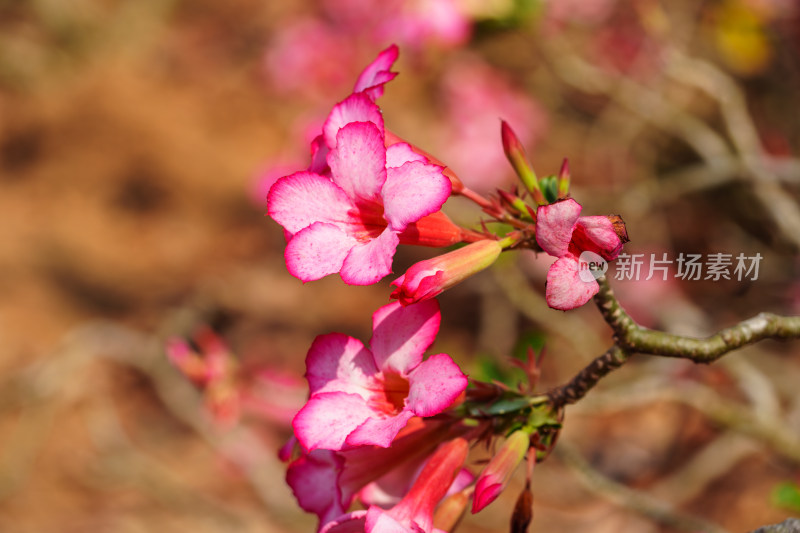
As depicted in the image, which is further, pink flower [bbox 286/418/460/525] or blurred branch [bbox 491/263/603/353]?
blurred branch [bbox 491/263/603/353]

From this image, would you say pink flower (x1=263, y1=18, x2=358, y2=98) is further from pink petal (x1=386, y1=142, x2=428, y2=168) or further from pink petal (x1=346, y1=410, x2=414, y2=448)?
pink petal (x1=346, y1=410, x2=414, y2=448)

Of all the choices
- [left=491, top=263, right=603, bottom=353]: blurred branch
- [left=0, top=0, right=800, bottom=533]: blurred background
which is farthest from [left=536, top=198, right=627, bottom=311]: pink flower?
[left=491, top=263, right=603, bottom=353]: blurred branch

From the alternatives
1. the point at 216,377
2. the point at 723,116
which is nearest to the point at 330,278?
the point at 216,377

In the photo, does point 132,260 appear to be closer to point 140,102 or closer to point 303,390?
point 140,102

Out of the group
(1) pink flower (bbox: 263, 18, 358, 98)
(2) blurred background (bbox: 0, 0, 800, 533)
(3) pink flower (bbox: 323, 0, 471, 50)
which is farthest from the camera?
(1) pink flower (bbox: 263, 18, 358, 98)

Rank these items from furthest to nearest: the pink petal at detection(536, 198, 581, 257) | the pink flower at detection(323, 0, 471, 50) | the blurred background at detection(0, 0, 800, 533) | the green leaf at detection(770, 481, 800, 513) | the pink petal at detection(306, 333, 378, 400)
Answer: the blurred background at detection(0, 0, 800, 533)
the pink flower at detection(323, 0, 471, 50)
the green leaf at detection(770, 481, 800, 513)
the pink petal at detection(306, 333, 378, 400)
the pink petal at detection(536, 198, 581, 257)

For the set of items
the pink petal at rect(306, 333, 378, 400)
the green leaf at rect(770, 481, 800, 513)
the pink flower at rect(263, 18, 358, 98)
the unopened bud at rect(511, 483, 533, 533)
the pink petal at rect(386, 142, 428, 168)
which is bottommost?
the green leaf at rect(770, 481, 800, 513)

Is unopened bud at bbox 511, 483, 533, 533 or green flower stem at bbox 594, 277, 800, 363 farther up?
green flower stem at bbox 594, 277, 800, 363

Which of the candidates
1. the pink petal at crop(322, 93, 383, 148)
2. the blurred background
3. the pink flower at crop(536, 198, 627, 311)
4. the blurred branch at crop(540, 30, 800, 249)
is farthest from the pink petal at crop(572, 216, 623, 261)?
the blurred branch at crop(540, 30, 800, 249)

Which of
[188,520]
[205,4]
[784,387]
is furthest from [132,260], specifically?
[784,387]
